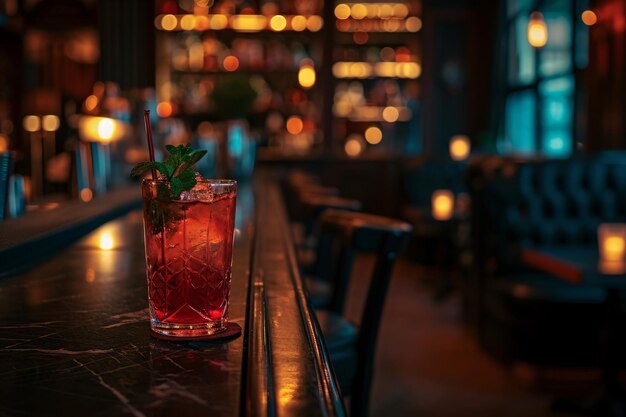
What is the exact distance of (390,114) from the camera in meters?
9.82

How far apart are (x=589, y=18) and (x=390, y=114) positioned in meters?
3.44

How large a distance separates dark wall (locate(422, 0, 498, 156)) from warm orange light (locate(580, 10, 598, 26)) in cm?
276

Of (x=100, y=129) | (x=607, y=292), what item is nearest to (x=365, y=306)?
(x=100, y=129)

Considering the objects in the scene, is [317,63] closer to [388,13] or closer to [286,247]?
[388,13]

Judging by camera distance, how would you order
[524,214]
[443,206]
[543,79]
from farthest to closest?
[543,79], [443,206], [524,214]

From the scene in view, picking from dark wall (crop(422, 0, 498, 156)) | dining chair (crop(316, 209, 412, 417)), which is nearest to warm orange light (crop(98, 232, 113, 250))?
dining chair (crop(316, 209, 412, 417))

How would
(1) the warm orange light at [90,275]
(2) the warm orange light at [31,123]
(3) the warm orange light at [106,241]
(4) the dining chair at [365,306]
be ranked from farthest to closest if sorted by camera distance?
(2) the warm orange light at [31,123] < (4) the dining chair at [365,306] < (3) the warm orange light at [106,241] < (1) the warm orange light at [90,275]

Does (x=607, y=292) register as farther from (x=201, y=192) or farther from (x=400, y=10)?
(x=400, y=10)

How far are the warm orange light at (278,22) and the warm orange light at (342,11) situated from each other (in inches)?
31.6

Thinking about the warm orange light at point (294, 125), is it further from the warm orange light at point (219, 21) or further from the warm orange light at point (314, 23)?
the warm orange light at point (219, 21)

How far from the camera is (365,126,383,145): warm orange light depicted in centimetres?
984

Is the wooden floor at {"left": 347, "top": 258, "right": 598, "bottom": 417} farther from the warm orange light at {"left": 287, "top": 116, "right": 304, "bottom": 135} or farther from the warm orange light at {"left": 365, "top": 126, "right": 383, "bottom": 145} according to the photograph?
the warm orange light at {"left": 365, "top": 126, "right": 383, "bottom": 145}

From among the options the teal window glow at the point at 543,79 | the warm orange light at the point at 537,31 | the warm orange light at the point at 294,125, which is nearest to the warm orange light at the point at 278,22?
the warm orange light at the point at 294,125

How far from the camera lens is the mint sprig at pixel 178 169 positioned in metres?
0.83
